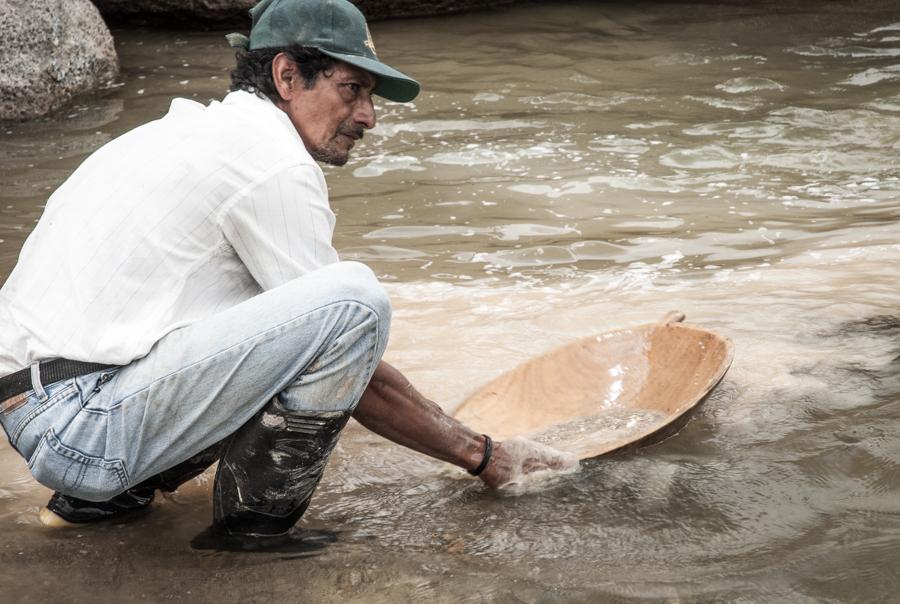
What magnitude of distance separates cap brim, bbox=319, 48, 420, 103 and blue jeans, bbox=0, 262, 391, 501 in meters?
0.55

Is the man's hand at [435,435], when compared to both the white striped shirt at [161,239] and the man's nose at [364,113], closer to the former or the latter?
the white striped shirt at [161,239]

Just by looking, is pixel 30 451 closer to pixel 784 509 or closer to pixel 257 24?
pixel 257 24

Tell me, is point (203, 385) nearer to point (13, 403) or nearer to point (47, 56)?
point (13, 403)

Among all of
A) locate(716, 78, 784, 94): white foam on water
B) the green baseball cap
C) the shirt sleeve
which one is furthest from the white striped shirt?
locate(716, 78, 784, 94): white foam on water

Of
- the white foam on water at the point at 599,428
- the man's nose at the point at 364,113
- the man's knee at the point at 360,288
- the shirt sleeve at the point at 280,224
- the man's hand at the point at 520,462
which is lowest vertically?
the white foam on water at the point at 599,428

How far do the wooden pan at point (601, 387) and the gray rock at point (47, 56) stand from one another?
577cm

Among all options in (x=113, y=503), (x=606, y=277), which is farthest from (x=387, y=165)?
(x=113, y=503)

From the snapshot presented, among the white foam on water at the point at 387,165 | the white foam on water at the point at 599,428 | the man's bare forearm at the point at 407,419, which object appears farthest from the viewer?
the white foam on water at the point at 387,165

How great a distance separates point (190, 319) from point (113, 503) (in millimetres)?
622

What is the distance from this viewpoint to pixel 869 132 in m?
6.80

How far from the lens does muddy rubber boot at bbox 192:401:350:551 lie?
2336 mm

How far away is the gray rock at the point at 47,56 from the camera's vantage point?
309 inches

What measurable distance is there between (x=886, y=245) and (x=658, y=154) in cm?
190

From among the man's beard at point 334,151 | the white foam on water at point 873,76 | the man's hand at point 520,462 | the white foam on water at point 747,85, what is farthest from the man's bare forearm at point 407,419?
the white foam on water at point 873,76
